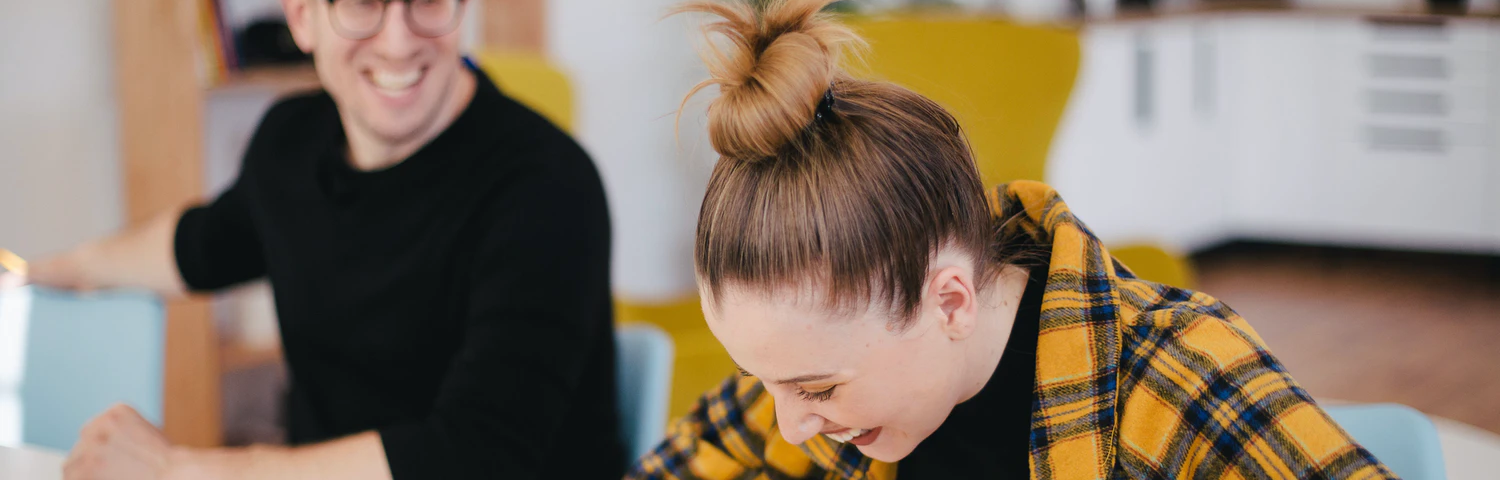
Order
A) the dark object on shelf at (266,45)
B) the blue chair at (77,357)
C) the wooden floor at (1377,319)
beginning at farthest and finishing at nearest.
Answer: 1. the wooden floor at (1377,319)
2. the dark object on shelf at (266,45)
3. the blue chair at (77,357)

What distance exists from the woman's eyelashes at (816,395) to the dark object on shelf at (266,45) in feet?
6.10

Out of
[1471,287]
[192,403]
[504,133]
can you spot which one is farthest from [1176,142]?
[504,133]

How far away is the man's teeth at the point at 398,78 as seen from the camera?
1172 mm

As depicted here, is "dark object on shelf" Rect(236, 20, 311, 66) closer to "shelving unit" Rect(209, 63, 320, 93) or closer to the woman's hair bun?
"shelving unit" Rect(209, 63, 320, 93)

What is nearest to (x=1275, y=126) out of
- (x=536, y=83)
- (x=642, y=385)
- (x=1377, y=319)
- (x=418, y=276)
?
→ (x=1377, y=319)

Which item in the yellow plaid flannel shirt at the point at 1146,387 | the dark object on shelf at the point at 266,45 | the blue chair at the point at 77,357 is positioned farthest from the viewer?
the dark object on shelf at the point at 266,45

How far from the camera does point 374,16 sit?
1142 millimetres

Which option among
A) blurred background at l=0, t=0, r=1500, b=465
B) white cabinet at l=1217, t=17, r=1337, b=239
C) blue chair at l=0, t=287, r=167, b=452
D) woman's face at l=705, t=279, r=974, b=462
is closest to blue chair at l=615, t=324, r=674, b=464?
blurred background at l=0, t=0, r=1500, b=465

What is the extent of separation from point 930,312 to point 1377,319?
11.6ft

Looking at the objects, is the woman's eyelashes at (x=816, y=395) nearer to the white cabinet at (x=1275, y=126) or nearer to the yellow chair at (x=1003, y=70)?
the yellow chair at (x=1003, y=70)

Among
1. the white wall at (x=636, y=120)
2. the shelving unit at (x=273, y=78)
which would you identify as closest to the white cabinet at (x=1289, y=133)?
the white wall at (x=636, y=120)

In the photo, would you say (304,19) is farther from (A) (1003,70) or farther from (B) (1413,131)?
(B) (1413,131)

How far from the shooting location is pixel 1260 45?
169 inches

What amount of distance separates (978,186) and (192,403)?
2.03 meters
